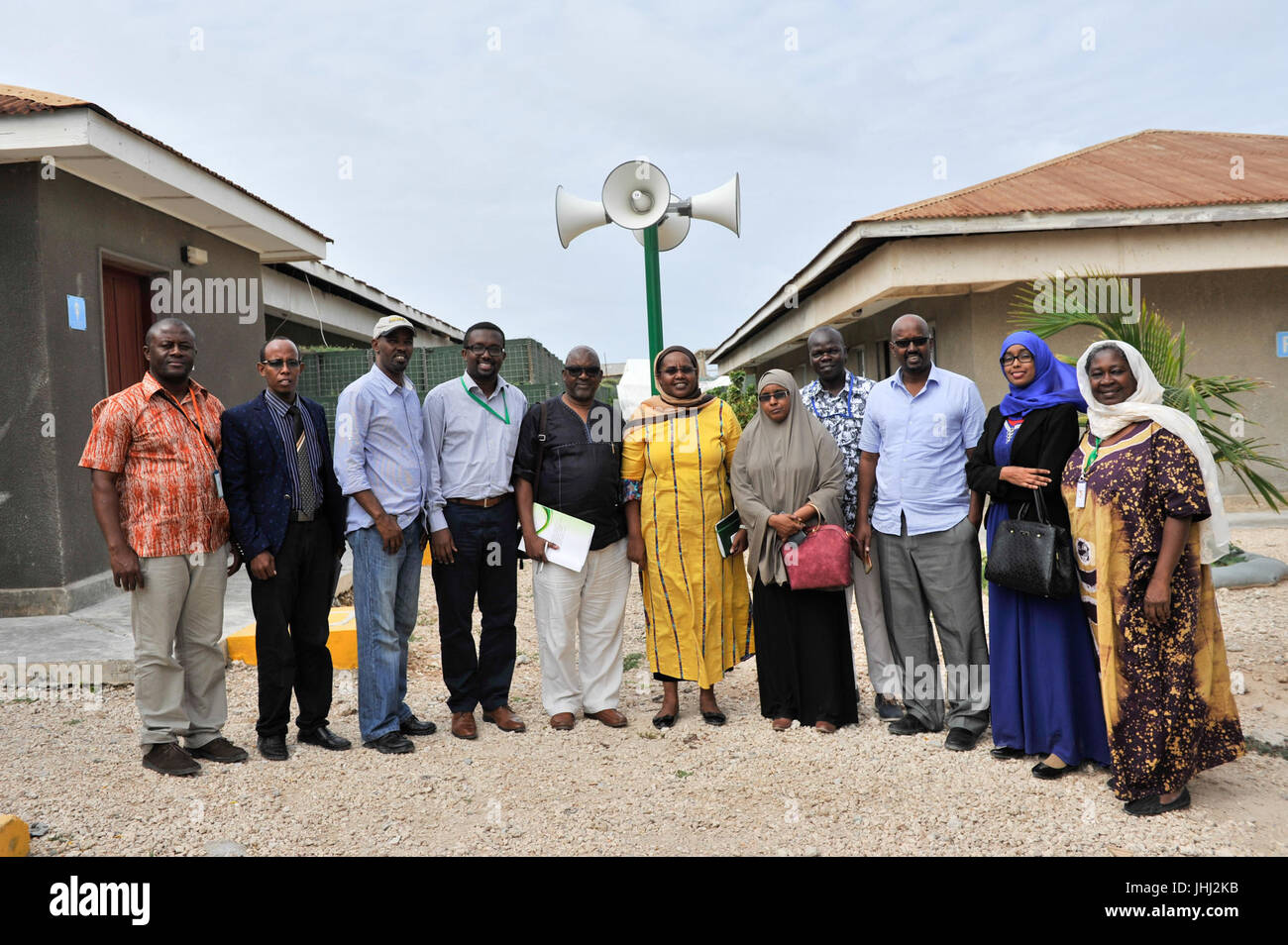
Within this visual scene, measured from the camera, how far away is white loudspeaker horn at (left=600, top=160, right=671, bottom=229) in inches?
260

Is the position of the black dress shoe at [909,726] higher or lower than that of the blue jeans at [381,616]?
lower

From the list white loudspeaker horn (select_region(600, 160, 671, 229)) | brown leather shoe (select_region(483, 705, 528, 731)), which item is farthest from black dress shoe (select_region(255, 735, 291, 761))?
white loudspeaker horn (select_region(600, 160, 671, 229))

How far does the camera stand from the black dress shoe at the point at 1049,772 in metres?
3.65

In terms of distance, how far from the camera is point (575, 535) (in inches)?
171

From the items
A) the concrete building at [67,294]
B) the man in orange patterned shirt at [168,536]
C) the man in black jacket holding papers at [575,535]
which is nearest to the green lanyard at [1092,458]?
the man in black jacket holding papers at [575,535]

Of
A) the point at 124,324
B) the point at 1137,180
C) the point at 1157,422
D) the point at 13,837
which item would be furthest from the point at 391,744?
the point at 1137,180

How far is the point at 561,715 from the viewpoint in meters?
4.51

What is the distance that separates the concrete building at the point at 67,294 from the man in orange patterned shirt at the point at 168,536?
311 centimetres

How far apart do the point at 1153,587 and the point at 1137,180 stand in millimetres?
10028

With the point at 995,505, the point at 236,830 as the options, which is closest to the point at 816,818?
the point at 995,505

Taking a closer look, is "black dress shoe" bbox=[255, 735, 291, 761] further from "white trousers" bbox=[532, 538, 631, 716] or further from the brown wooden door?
the brown wooden door

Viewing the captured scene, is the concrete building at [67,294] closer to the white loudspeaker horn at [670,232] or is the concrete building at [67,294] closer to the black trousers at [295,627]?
the black trousers at [295,627]

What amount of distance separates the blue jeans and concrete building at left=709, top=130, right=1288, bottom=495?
7231mm

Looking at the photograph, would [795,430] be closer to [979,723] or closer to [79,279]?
[979,723]
